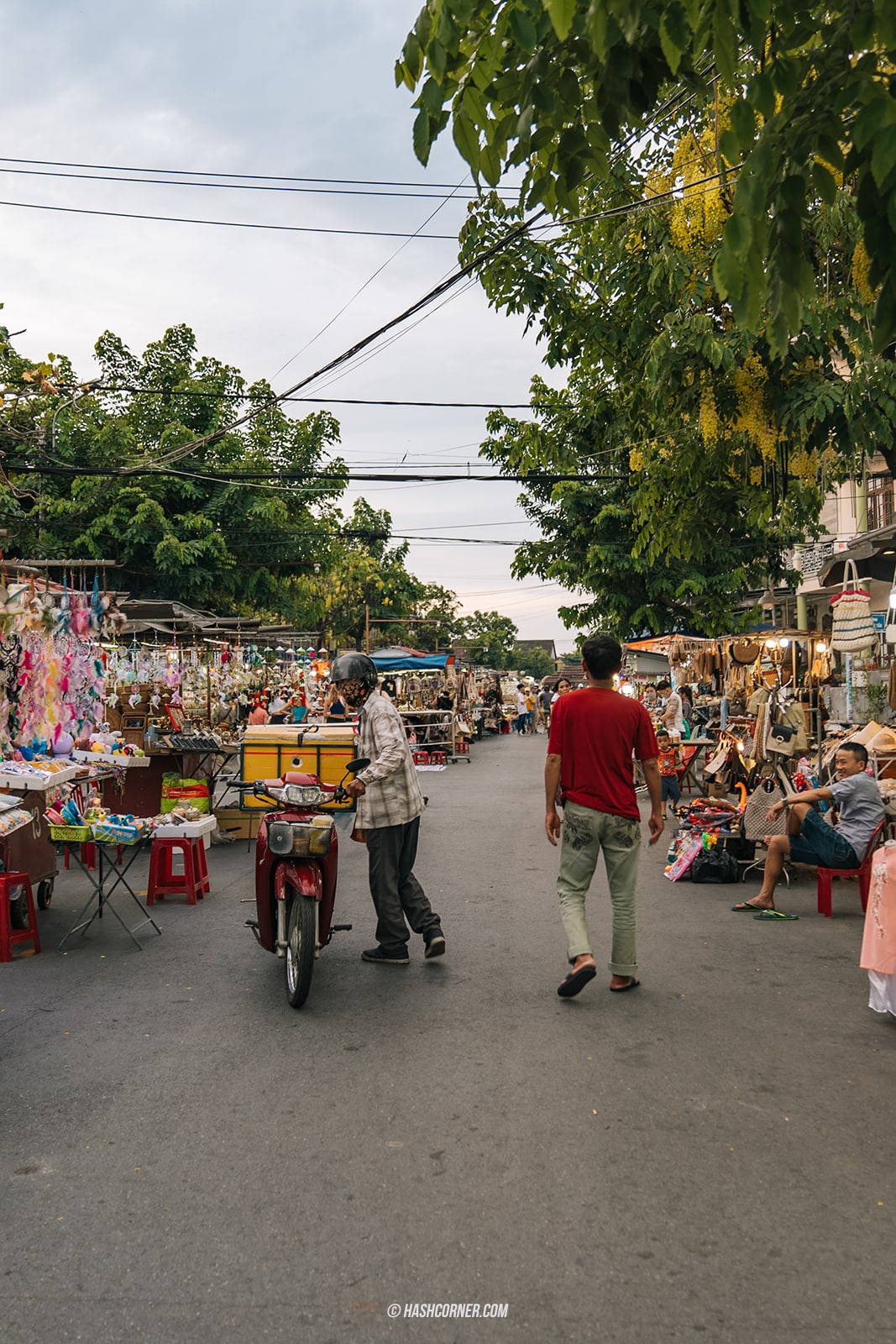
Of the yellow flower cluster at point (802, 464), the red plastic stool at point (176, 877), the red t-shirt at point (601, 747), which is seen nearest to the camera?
the red t-shirt at point (601, 747)

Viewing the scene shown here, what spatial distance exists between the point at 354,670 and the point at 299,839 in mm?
1112

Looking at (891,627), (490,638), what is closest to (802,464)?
→ (891,627)

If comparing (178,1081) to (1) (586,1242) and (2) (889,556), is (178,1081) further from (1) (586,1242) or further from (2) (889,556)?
(2) (889,556)

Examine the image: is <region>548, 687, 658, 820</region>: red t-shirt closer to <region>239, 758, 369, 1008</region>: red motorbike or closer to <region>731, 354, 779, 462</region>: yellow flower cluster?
<region>239, 758, 369, 1008</region>: red motorbike

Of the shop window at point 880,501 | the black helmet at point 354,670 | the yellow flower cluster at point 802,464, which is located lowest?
the black helmet at point 354,670

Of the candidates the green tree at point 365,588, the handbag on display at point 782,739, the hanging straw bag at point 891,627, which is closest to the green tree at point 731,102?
the hanging straw bag at point 891,627

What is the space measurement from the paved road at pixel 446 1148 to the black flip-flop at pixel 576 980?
0.41 feet

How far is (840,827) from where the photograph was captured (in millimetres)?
7723

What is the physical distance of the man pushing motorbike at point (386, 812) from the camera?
618 centimetres

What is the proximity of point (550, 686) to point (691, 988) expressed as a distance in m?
33.4

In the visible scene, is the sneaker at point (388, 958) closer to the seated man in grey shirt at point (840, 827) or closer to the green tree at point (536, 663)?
the seated man in grey shirt at point (840, 827)

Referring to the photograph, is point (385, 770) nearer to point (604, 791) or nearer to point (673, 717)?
point (604, 791)

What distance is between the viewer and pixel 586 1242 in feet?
10.1

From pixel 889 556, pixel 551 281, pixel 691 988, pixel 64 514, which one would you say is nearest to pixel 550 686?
pixel 64 514
